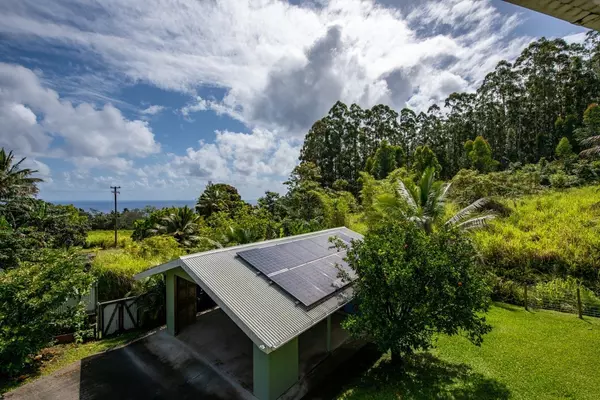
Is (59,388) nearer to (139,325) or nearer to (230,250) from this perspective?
(139,325)

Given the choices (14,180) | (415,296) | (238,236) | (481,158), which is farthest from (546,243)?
(14,180)

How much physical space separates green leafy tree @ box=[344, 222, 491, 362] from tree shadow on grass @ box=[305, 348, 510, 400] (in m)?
0.93

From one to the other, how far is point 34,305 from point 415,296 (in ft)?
32.1

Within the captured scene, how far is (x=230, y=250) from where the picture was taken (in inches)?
377

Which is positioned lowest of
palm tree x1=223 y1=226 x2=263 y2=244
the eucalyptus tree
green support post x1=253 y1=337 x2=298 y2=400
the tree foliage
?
green support post x1=253 y1=337 x2=298 y2=400

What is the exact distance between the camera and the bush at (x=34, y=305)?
293 inches

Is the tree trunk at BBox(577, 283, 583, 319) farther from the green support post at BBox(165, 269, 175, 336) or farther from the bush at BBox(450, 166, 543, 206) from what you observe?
the green support post at BBox(165, 269, 175, 336)

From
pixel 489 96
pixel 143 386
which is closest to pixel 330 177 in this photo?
pixel 489 96

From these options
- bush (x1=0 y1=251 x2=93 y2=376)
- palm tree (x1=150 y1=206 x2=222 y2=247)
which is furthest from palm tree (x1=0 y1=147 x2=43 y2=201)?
bush (x1=0 y1=251 x2=93 y2=376)

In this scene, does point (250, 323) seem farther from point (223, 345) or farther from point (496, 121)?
point (496, 121)

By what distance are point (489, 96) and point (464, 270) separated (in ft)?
142

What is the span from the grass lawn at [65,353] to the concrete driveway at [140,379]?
0.37 metres

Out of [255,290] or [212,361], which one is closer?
[255,290]

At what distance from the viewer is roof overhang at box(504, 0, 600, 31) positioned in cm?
175
